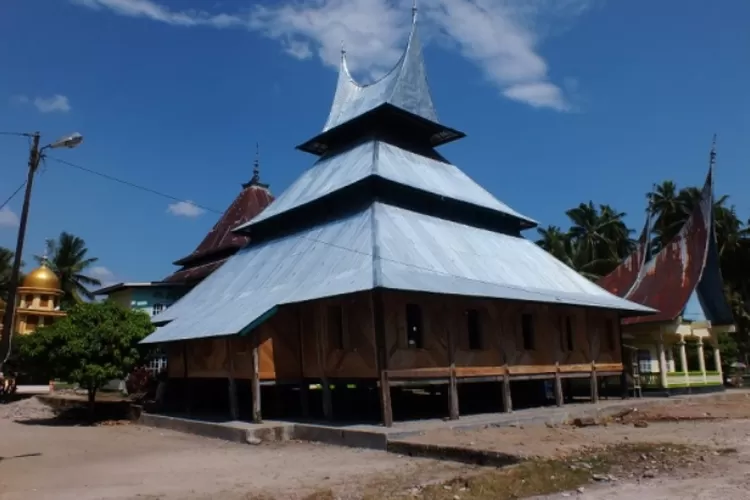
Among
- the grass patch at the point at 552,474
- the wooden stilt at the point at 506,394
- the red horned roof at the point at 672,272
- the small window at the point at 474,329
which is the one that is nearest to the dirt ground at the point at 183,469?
the grass patch at the point at 552,474

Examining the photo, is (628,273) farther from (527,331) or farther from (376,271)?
(376,271)

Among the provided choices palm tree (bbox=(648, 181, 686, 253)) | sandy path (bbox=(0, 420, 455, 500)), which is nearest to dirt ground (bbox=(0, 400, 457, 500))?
sandy path (bbox=(0, 420, 455, 500))

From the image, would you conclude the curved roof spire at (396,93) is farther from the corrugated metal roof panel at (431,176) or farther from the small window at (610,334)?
the small window at (610,334)

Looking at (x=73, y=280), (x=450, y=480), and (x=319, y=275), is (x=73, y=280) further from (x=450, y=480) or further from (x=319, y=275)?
(x=450, y=480)

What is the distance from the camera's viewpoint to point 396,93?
24.0m

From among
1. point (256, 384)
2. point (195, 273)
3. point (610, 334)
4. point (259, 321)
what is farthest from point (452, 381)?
point (195, 273)

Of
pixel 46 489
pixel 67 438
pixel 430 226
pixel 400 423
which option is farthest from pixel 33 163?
pixel 430 226

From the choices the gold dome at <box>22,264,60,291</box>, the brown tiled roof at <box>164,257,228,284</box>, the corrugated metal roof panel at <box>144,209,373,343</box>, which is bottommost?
the corrugated metal roof panel at <box>144,209,373,343</box>

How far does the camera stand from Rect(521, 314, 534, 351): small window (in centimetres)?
1895

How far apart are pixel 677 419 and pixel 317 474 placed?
34.2 ft

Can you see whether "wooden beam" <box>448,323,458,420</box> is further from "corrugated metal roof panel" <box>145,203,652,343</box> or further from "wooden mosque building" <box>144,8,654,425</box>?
"corrugated metal roof panel" <box>145,203,652,343</box>

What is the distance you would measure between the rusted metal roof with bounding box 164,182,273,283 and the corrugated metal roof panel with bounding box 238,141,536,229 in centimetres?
850

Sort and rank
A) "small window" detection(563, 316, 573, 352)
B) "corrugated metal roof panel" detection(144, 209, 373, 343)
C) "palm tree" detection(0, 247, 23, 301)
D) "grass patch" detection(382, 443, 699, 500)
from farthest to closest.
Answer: "palm tree" detection(0, 247, 23, 301)
"small window" detection(563, 316, 573, 352)
"corrugated metal roof panel" detection(144, 209, 373, 343)
"grass patch" detection(382, 443, 699, 500)

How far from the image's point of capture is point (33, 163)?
12.0m
